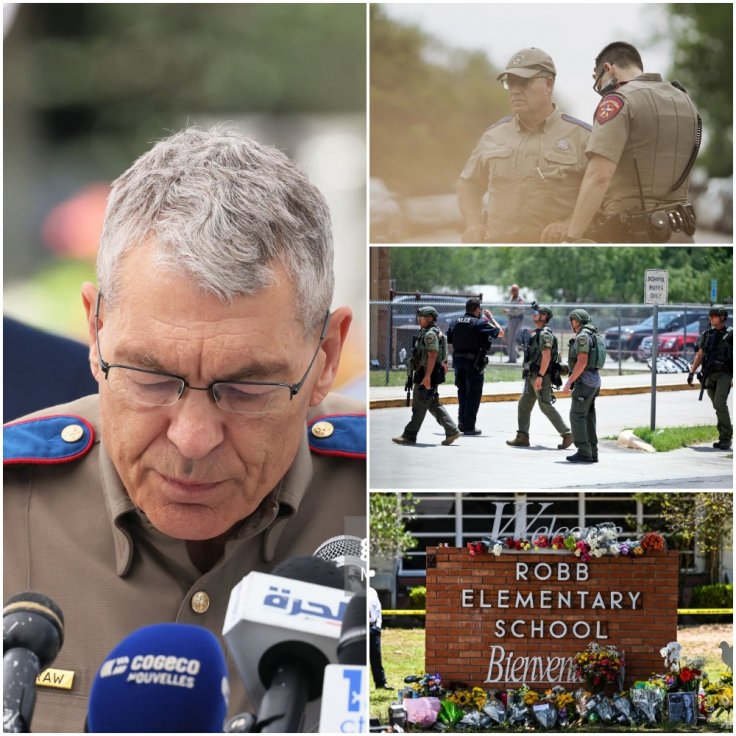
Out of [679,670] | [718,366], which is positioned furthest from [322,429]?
[679,670]

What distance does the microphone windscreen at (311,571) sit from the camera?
5.14 m

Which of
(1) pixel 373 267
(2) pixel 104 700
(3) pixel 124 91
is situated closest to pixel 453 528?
(1) pixel 373 267

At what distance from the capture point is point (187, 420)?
202 inches

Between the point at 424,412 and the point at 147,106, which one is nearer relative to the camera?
the point at 147,106

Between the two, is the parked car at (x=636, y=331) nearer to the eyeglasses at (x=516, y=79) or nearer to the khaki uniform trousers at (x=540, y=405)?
the khaki uniform trousers at (x=540, y=405)

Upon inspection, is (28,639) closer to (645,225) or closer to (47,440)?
(47,440)

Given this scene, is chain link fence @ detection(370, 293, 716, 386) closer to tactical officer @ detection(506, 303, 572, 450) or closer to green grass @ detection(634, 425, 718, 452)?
tactical officer @ detection(506, 303, 572, 450)

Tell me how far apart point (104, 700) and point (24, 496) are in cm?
226

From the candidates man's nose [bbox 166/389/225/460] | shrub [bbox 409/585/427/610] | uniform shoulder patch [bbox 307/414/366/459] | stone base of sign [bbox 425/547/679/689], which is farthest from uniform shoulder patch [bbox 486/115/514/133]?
shrub [bbox 409/585/427/610]

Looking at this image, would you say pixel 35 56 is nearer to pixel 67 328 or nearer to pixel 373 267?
pixel 67 328

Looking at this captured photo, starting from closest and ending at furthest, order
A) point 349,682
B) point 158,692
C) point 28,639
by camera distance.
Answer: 1. point 158,692
2. point 28,639
3. point 349,682

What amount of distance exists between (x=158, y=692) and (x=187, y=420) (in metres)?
1.96

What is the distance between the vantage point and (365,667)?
5207mm

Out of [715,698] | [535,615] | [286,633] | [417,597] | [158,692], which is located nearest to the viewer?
[158,692]
